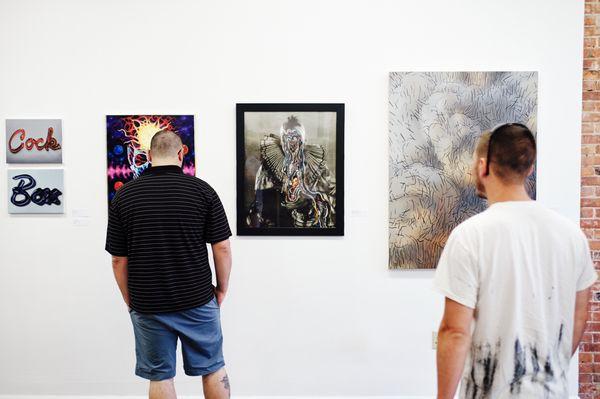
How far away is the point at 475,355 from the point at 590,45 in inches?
97.4

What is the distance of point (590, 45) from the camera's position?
2676 millimetres

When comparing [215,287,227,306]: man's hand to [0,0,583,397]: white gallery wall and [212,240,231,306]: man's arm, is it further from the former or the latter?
[0,0,583,397]: white gallery wall

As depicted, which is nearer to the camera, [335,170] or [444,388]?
[444,388]

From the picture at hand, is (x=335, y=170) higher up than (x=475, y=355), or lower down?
higher up

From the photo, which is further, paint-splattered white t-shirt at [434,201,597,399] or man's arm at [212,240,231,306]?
man's arm at [212,240,231,306]

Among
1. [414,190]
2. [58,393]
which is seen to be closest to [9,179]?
[58,393]

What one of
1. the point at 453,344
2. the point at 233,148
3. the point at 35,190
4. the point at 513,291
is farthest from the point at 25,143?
the point at 513,291

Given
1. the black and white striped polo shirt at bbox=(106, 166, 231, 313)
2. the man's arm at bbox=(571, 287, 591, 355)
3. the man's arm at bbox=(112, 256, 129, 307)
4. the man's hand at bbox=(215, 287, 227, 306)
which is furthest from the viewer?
the man's hand at bbox=(215, 287, 227, 306)

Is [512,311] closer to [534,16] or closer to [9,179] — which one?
[534,16]

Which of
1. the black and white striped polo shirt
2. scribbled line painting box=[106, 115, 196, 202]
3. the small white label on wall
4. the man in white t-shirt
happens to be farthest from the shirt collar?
the man in white t-shirt

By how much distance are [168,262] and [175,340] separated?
0.42 metres

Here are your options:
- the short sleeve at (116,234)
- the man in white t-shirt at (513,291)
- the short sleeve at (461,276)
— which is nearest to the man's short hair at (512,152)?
the man in white t-shirt at (513,291)

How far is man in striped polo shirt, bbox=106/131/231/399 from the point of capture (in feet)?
6.34

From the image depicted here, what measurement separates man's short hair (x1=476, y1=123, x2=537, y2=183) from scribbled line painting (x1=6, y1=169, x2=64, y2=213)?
2.62 meters
